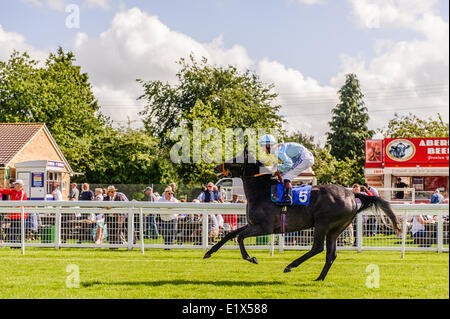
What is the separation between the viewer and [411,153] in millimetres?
32031

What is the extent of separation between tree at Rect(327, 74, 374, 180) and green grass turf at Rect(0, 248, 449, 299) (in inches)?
1838

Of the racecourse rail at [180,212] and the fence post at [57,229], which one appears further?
the fence post at [57,229]

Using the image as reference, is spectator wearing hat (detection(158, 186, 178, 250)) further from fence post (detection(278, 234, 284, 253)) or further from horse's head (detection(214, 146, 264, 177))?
horse's head (detection(214, 146, 264, 177))

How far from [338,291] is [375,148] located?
27.4 m

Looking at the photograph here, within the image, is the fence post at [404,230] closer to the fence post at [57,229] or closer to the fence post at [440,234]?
the fence post at [440,234]

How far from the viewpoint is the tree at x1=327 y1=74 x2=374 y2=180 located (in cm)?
5841

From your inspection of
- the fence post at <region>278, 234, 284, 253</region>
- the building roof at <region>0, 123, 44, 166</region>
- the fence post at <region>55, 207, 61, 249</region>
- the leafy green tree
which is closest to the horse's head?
the fence post at <region>278, 234, 284, 253</region>

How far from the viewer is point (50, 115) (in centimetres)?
3953

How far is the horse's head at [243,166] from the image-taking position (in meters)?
8.75

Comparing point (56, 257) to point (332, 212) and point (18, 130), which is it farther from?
point (18, 130)

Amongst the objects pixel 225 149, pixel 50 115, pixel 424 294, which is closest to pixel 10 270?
pixel 424 294

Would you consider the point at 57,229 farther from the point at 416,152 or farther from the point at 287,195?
the point at 416,152

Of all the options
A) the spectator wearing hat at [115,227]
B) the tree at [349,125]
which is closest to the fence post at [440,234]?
the spectator wearing hat at [115,227]

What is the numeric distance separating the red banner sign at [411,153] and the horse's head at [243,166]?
80.8 ft
